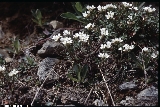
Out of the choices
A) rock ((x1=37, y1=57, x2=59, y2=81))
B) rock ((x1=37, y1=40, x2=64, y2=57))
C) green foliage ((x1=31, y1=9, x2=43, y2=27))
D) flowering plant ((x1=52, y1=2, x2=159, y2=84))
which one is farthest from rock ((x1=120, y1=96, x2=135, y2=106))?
green foliage ((x1=31, y1=9, x2=43, y2=27))

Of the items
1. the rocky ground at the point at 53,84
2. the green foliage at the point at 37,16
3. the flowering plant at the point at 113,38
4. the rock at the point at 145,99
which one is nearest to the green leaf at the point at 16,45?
the rocky ground at the point at 53,84

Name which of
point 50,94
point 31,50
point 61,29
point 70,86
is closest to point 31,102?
point 50,94

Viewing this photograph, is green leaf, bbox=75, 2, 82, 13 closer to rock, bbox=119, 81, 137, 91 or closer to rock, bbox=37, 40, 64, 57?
rock, bbox=37, 40, 64, 57

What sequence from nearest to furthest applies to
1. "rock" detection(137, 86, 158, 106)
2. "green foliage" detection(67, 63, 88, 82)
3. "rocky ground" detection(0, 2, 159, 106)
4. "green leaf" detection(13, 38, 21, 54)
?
"rock" detection(137, 86, 158, 106)
"rocky ground" detection(0, 2, 159, 106)
"green foliage" detection(67, 63, 88, 82)
"green leaf" detection(13, 38, 21, 54)

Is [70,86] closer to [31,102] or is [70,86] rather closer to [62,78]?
[62,78]

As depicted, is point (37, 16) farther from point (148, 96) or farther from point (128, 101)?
point (148, 96)

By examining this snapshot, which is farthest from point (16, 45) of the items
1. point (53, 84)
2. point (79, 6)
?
point (79, 6)
